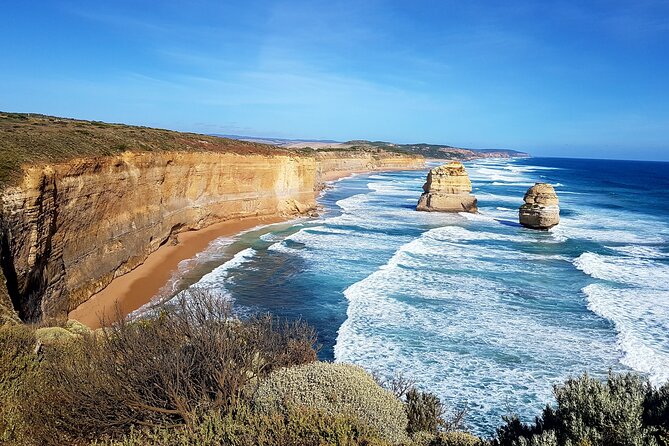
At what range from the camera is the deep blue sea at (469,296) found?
13430mm

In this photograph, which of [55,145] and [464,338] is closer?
[464,338]

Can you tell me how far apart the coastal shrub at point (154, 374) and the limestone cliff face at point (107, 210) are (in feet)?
16.8

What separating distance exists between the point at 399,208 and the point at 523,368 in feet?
115

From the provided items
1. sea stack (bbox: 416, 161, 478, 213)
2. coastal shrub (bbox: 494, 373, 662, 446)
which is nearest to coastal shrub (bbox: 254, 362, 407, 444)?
coastal shrub (bbox: 494, 373, 662, 446)

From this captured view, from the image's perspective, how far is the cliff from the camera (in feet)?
46.9

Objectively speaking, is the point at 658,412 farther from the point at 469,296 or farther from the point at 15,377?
the point at 469,296

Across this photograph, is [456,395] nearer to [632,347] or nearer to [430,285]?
[632,347]

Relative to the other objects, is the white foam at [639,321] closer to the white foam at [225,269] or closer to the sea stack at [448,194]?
the white foam at [225,269]

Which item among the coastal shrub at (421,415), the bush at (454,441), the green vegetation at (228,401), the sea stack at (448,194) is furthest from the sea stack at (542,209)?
the bush at (454,441)

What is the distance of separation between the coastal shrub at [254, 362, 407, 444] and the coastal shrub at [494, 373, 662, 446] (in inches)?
75.0

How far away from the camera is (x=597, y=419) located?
5758 mm

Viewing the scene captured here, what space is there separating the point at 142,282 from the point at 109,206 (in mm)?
3557

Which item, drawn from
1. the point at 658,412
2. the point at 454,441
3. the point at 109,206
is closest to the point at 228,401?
the point at 454,441

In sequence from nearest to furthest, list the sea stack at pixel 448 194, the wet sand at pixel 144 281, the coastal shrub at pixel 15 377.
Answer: the coastal shrub at pixel 15 377 → the wet sand at pixel 144 281 → the sea stack at pixel 448 194
